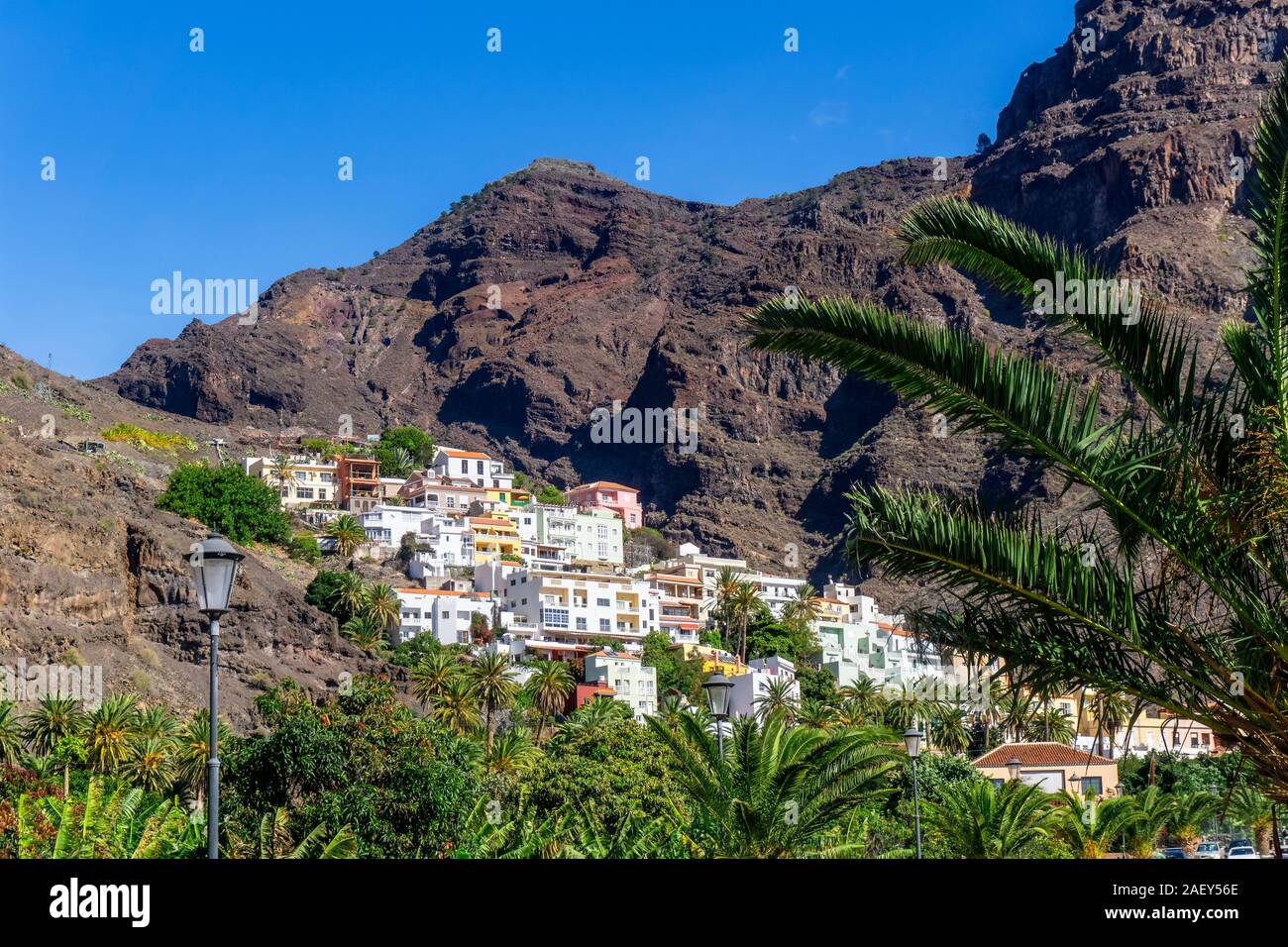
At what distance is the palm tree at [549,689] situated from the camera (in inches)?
2980

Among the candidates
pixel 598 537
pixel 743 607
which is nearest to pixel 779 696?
pixel 743 607

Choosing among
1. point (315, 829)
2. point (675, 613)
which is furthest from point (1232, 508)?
point (675, 613)

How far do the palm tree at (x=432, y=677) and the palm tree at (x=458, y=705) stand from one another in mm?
351

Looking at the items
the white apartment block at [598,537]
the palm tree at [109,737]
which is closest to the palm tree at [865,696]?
the palm tree at [109,737]

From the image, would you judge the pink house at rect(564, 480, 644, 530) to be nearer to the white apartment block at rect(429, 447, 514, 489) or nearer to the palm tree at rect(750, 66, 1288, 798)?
the white apartment block at rect(429, 447, 514, 489)

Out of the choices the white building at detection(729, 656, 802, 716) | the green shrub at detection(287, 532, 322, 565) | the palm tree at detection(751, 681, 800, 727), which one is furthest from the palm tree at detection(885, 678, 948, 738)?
the green shrub at detection(287, 532, 322, 565)

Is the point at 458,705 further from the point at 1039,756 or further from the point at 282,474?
the point at 282,474

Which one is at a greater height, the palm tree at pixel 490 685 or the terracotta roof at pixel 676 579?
the terracotta roof at pixel 676 579

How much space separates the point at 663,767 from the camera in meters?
42.8

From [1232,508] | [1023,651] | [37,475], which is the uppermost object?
[37,475]

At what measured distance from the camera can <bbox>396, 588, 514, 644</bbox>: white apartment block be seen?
94.9 meters

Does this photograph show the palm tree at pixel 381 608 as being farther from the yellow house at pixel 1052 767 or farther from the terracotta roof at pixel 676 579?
the yellow house at pixel 1052 767
